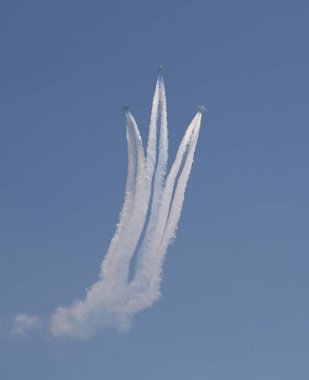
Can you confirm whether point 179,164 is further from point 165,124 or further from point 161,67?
point 161,67

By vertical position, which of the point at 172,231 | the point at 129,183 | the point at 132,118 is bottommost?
the point at 172,231

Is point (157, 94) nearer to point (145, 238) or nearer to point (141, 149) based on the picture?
point (141, 149)

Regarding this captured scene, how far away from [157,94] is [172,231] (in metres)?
21.5

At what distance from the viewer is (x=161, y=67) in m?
118

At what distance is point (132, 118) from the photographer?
382 feet

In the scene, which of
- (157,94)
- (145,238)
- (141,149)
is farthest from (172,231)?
(157,94)

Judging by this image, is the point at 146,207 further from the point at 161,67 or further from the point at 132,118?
the point at 161,67

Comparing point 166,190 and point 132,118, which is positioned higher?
point 132,118

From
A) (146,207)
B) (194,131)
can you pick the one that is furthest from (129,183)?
(194,131)

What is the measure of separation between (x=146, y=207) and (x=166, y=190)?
407 centimetres

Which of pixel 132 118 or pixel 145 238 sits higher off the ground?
pixel 132 118

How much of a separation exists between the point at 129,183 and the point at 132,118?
10087 millimetres

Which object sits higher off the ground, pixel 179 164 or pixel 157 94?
pixel 157 94

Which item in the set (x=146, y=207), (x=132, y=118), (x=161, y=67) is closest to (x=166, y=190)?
(x=146, y=207)
